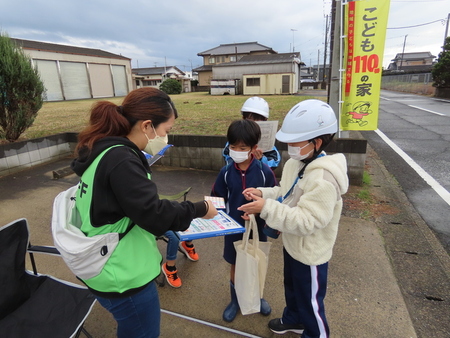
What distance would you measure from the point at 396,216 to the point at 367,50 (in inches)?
101

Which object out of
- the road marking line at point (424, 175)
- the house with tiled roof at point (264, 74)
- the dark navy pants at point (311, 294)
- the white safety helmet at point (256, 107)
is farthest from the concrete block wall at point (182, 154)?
the house with tiled roof at point (264, 74)

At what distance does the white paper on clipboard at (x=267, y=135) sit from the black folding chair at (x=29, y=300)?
1.95 meters

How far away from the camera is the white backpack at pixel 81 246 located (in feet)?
3.95

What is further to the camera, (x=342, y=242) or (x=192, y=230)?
(x=342, y=242)

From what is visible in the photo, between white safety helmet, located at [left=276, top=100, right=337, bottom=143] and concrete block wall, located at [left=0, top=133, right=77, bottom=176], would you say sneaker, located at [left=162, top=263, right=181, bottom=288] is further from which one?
concrete block wall, located at [left=0, top=133, right=77, bottom=176]

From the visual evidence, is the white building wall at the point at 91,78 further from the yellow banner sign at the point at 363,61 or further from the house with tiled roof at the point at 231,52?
the yellow banner sign at the point at 363,61

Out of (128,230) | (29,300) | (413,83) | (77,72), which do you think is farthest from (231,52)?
(128,230)

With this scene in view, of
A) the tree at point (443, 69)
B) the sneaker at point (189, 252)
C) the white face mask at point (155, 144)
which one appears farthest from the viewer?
the tree at point (443, 69)

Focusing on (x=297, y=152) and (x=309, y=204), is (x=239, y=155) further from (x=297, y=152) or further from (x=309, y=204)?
(x=309, y=204)

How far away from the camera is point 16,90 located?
5.87 meters

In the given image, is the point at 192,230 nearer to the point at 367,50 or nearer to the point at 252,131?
the point at 252,131

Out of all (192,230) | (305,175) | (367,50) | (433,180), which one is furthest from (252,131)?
(433,180)

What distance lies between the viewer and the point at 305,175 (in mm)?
1605

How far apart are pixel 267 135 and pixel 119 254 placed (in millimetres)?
1922
